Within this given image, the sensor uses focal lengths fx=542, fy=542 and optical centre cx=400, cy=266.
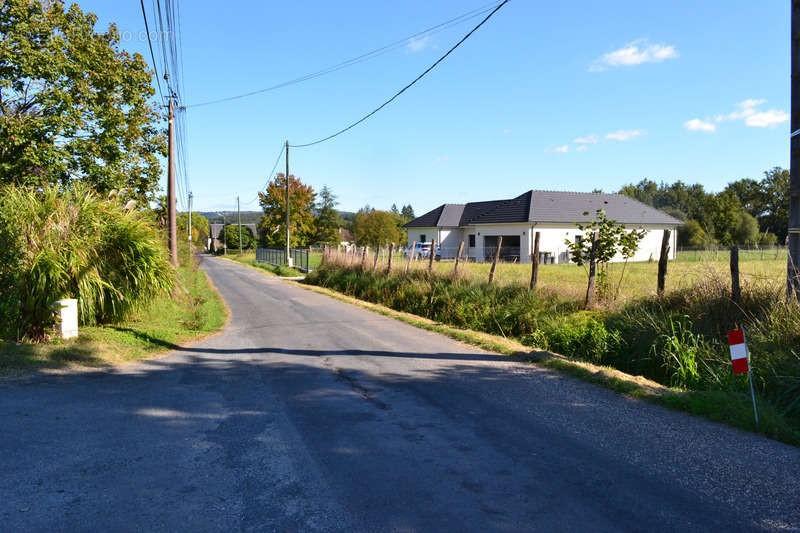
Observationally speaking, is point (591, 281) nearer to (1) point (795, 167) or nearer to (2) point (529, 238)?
(1) point (795, 167)

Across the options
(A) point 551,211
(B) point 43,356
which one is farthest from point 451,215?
(B) point 43,356

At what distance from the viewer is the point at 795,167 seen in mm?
7172

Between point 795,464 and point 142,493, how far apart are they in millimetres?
5190

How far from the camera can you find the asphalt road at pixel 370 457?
3.57 m

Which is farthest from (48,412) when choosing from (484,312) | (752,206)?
(752,206)

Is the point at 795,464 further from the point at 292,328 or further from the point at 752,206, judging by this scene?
the point at 752,206

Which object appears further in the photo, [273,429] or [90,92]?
→ [90,92]

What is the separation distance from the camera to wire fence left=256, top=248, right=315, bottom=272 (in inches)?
1422

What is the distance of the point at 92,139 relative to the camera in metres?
16.1

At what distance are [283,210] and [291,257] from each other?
2748 cm

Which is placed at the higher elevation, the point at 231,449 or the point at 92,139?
the point at 92,139

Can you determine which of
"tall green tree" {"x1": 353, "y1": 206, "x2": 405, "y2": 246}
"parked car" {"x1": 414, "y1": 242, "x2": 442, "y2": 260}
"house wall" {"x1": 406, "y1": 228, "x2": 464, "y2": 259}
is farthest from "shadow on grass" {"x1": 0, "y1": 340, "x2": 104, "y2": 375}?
"tall green tree" {"x1": 353, "y1": 206, "x2": 405, "y2": 246}

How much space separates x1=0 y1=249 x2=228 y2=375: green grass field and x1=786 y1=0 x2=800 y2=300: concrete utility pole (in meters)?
9.83

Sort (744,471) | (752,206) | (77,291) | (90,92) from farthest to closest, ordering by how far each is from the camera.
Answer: (752,206) < (90,92) < (77,291) < (744,471)
